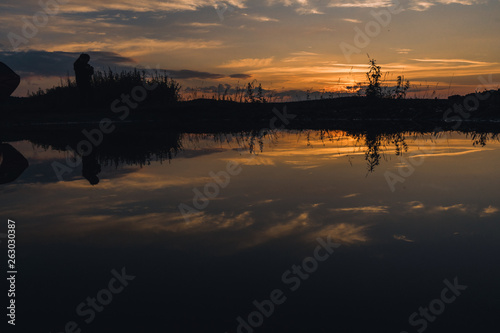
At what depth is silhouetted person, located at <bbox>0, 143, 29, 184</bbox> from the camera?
9.37 meters

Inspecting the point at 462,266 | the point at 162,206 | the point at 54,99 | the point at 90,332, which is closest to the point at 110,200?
the point at 162,206

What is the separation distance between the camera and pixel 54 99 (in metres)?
33.5

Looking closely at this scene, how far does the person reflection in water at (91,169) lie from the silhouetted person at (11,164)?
1416mm

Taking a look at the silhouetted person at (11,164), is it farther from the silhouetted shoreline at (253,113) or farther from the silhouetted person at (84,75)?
the silhouetted person at (84,75)

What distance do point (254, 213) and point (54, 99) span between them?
32.1m

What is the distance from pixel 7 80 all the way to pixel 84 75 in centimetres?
534

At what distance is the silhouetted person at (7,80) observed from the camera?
29.5 m

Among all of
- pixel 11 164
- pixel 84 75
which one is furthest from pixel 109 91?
pixel 11 164

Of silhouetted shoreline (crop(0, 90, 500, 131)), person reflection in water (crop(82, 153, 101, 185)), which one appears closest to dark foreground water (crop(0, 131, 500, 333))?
person reflection in water (crop(82, 153, 101, 185))

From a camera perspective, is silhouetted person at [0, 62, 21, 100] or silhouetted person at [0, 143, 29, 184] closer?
silhouetted person at [0, 143, 29, 184]

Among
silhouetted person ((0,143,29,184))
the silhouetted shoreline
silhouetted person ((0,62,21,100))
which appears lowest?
silhouetted person ((0,143,29,184))

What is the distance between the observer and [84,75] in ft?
99.1

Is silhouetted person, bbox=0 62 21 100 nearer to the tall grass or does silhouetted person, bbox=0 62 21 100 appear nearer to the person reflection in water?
the tall grass

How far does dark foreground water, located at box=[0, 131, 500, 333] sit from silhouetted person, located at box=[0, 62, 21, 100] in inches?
950
